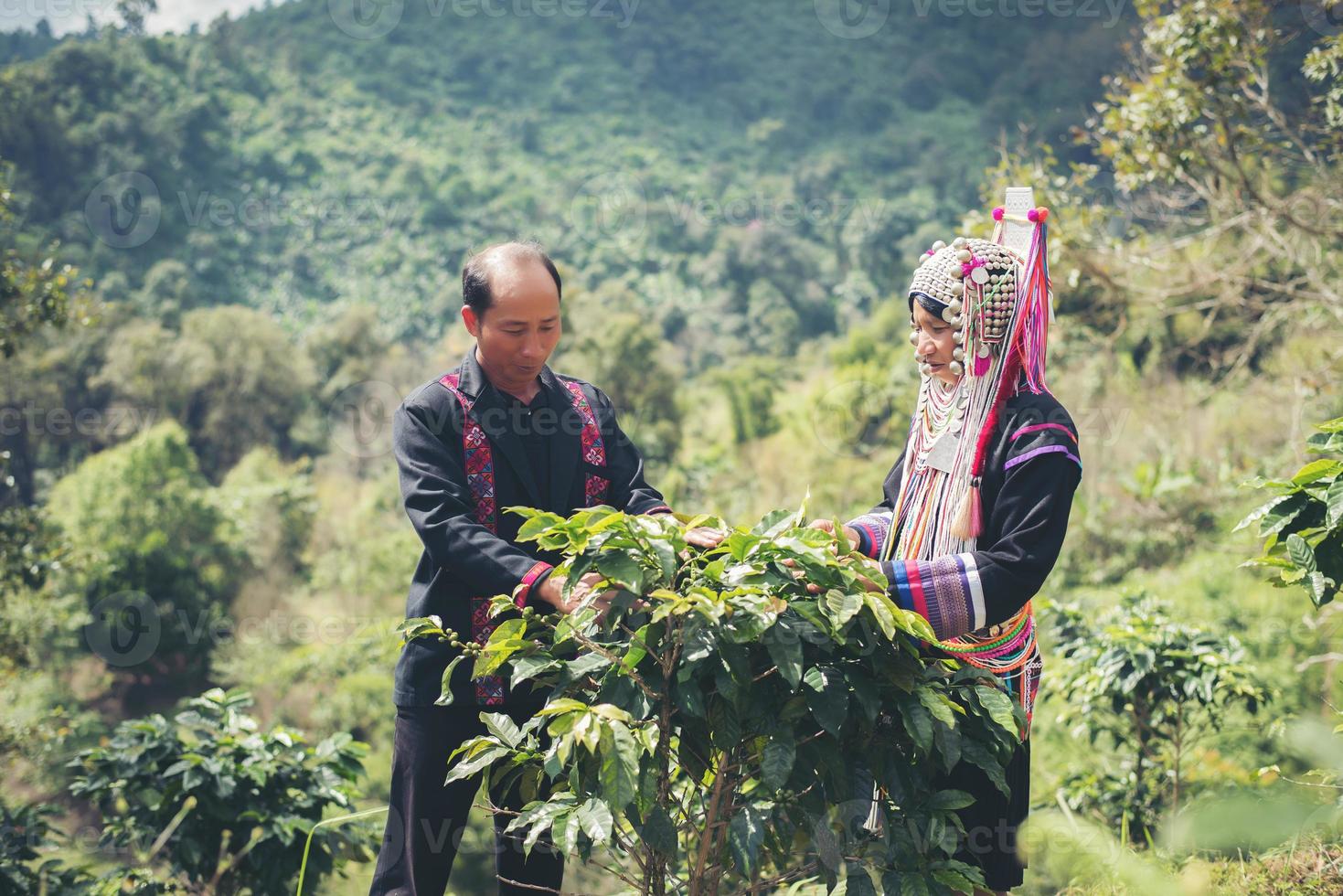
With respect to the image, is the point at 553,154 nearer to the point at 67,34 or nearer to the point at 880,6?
the point at 880,6

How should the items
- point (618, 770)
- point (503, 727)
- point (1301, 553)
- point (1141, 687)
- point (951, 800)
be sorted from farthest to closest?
point (1141, 687)
point (1301, 553)
point (503, 727)
point (951, 800)
point (618, 770)

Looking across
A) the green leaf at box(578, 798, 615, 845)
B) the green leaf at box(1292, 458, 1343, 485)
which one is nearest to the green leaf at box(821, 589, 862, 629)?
the green leaf at box(578, 798, 615, 845)

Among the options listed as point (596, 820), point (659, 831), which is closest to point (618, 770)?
point (596, 820)

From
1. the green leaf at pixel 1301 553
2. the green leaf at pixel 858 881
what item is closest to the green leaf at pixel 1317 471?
the green leaf at pixel 1301 553

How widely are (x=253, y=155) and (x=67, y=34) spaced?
1064 cm

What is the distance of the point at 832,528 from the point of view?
226 cm

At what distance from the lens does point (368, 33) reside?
59750 millimetres

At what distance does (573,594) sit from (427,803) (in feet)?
2.20

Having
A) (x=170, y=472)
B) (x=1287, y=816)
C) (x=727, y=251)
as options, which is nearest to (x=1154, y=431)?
(x=1287, y=816)

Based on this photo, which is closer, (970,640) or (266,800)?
(970,640)

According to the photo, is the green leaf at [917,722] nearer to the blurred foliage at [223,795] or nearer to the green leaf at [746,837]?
the green leaf at [746,837]

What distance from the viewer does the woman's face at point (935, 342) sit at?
253 cm

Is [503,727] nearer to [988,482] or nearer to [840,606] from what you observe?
[840,606]

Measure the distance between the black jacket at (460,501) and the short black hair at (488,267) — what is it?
0.58 ft
